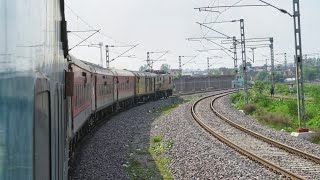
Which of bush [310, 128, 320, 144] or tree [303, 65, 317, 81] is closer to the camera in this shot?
bush [310, 128, 320, 144]

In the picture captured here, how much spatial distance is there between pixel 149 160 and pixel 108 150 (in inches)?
73.7

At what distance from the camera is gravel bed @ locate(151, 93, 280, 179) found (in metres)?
12.1

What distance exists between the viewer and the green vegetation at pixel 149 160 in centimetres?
1282

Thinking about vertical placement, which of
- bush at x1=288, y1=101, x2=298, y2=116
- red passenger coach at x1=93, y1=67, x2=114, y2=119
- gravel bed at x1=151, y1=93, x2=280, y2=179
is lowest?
gravel bed at x1=151, y1=93, x2=280, y2=179

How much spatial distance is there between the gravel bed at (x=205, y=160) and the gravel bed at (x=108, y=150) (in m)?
1.51

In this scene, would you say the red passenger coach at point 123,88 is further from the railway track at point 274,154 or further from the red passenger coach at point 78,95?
the red passenger coach at point 78,95

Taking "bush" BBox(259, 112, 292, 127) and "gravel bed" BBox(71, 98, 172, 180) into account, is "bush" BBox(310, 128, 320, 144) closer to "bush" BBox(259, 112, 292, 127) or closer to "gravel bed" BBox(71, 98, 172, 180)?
"bush" BBox(259, 112, 292, 127)

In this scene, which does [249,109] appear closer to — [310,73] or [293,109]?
[293,109]

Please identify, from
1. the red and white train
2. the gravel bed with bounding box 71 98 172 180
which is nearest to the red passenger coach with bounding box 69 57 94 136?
the red and white train

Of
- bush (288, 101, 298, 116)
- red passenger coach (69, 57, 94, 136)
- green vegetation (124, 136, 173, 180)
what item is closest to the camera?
red passenger coach (69, 57, 94, 136)

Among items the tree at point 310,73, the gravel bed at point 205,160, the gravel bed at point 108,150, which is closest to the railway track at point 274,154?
the gravel bed at point 205,160

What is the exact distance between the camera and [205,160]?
46.2ft

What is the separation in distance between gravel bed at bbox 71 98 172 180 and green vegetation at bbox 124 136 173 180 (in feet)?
0.84

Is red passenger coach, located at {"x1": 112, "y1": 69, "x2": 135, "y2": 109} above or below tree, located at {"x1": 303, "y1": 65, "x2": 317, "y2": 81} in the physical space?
below
